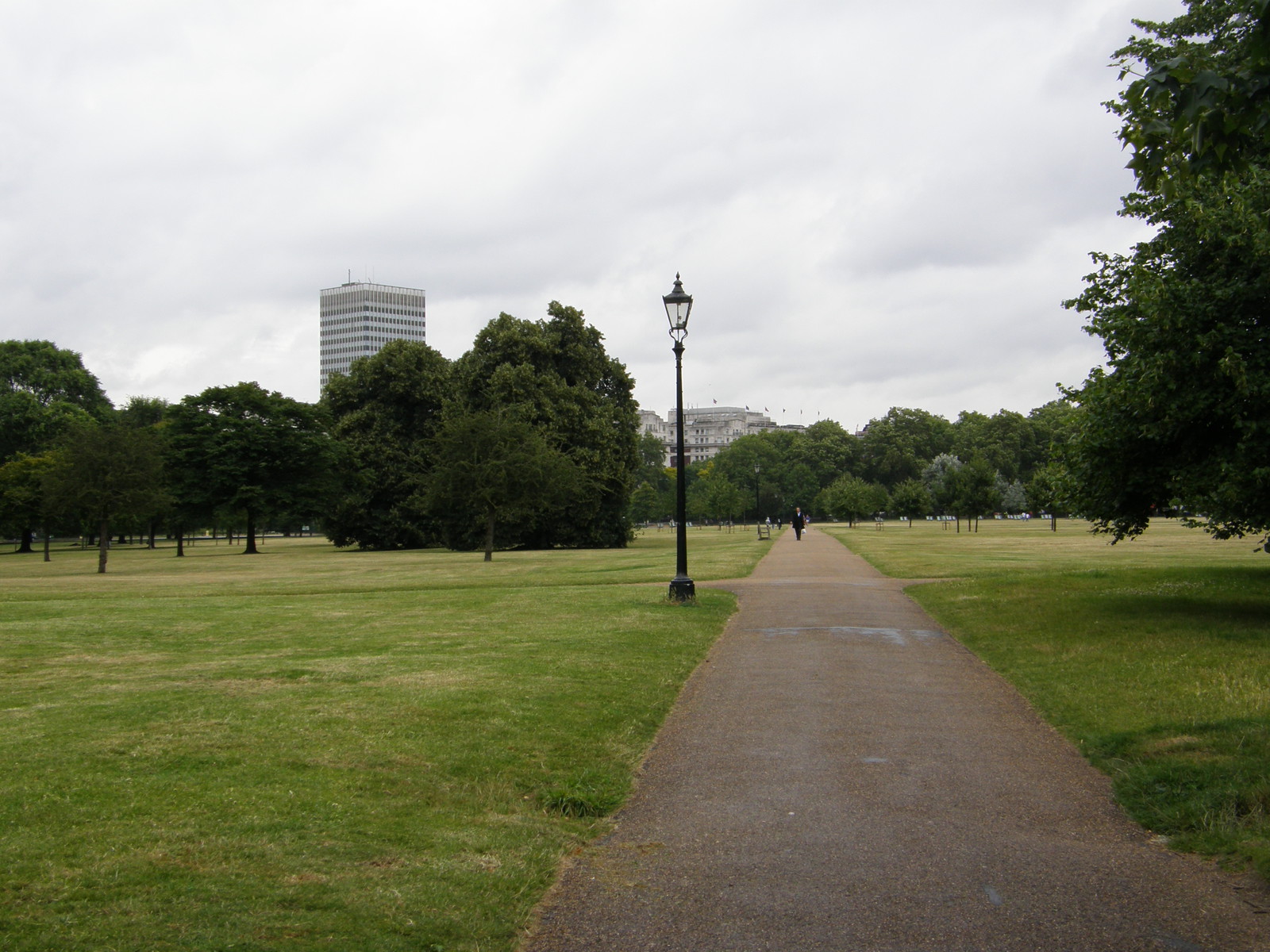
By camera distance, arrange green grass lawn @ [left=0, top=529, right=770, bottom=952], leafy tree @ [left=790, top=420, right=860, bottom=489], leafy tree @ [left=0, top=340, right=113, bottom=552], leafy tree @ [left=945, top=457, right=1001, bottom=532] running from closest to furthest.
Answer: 1. green grass lawn @ [left=0, top=529, right=770, bottom=952]
2. leafy tree @ [left=0, top=340, right=113, bottom=552]
3. leafy tree @ [left=945, top=457, right=1001, bottom=532]
4. leafy tree @ [left=790, top=420, right=860, bottom=489]

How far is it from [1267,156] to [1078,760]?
1261 centimetres

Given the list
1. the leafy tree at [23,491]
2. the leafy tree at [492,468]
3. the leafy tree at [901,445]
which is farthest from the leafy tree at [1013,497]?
the leafy tree at [23,491]

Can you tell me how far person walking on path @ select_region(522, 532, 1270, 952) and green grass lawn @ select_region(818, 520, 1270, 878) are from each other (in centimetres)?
35

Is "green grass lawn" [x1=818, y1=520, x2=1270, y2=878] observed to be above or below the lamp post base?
below

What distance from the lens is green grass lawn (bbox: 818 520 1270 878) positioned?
6.17 metres

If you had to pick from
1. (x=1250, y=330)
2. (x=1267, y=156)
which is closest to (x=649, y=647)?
(x=1250, y=330)

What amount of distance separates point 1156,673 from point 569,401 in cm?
4963

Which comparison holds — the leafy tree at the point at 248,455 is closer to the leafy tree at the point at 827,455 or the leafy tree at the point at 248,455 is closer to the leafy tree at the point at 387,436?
the leafy tree at the point at 387,436

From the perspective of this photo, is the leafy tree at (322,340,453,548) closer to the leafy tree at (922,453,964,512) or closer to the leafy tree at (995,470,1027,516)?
the leafy tree at (922,453,964,512)

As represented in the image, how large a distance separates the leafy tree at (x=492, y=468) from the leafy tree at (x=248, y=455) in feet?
43.6

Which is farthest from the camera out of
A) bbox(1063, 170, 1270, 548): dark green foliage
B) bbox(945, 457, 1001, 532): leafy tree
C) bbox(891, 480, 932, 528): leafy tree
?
bbox(891, 480, 932, 528): leafy tree

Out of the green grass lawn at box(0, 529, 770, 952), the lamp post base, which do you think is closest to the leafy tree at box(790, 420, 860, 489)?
the lamp post base

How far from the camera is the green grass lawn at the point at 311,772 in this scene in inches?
171

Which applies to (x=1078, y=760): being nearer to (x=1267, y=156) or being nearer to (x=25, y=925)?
(x=25, y=925)
